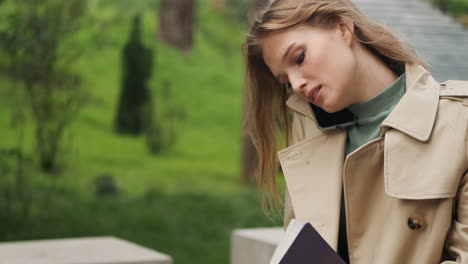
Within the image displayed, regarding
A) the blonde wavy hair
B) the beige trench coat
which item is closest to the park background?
the blonde wavy hair

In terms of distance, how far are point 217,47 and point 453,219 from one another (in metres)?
12.1

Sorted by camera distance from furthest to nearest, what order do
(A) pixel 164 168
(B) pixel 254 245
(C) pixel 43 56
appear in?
1. (A) pixel 164 168
2. (C) pixel 43 56
3. (B) pixel 254 245

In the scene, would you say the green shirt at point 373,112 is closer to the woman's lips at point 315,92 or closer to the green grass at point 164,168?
the woman's lips at point 315,92

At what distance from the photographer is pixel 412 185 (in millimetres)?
2029

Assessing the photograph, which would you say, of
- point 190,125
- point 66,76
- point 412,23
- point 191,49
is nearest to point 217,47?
point 191,49

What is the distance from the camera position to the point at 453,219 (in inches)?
81.8

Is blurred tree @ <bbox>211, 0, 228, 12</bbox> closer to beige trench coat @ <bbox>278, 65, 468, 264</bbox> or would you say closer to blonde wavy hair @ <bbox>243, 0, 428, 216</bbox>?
blonde wavy hair @ <bbox>243, 0, 428, 216</bbox>

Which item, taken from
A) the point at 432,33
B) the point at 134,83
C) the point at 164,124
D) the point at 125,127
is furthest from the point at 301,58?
the point at 164,124

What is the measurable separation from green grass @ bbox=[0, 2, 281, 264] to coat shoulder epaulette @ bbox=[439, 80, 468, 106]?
3790mm

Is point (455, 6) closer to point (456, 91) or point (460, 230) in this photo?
point (456, 91)

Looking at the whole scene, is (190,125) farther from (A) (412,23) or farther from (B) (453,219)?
(B) (453,219)

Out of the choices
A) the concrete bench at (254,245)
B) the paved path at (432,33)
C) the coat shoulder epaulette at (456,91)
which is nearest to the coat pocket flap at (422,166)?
the coat shoulder epaulette at (456,91)

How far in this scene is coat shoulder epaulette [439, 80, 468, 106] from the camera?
6.77ft

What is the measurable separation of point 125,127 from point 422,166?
8.71m
